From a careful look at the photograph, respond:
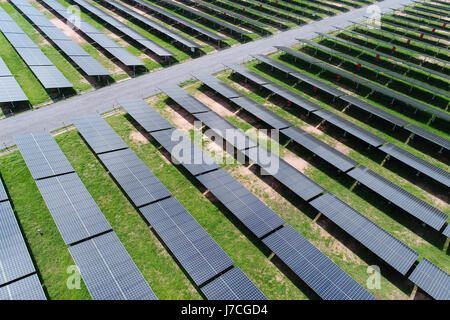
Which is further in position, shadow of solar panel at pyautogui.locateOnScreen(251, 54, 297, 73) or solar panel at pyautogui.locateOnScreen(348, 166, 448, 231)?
shadow of solar panel at pyautogui.locateOnScreen(251, 54, 297, 73)

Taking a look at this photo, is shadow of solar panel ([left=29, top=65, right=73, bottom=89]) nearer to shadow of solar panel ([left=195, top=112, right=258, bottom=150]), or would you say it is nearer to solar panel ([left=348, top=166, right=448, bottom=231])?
shadow of solar panel ([left=195, top=112, right=258, bottom=150])

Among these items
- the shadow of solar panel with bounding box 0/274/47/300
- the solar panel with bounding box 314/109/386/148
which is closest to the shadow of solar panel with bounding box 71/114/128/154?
the shadow of solar panel with bounding box 0/274/47/300

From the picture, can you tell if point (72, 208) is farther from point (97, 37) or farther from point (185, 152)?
point (97, 37)

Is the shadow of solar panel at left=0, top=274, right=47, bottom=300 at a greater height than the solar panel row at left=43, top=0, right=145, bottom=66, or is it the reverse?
the solar panel row at left=43, top=0, right=145, bottom=66

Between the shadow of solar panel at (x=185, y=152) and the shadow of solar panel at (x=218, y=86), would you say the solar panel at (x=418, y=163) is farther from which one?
the shadow of solar panel at (x=218, y=86)

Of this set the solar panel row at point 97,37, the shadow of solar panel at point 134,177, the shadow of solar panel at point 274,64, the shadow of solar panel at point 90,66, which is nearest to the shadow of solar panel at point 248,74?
the shadow of solar panel at point 274,64

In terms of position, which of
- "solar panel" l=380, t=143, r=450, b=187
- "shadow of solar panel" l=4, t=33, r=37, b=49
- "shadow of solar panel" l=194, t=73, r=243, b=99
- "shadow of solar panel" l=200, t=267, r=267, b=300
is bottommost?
"shadow of solar panel" l=200, t=267, r=267, b=300
